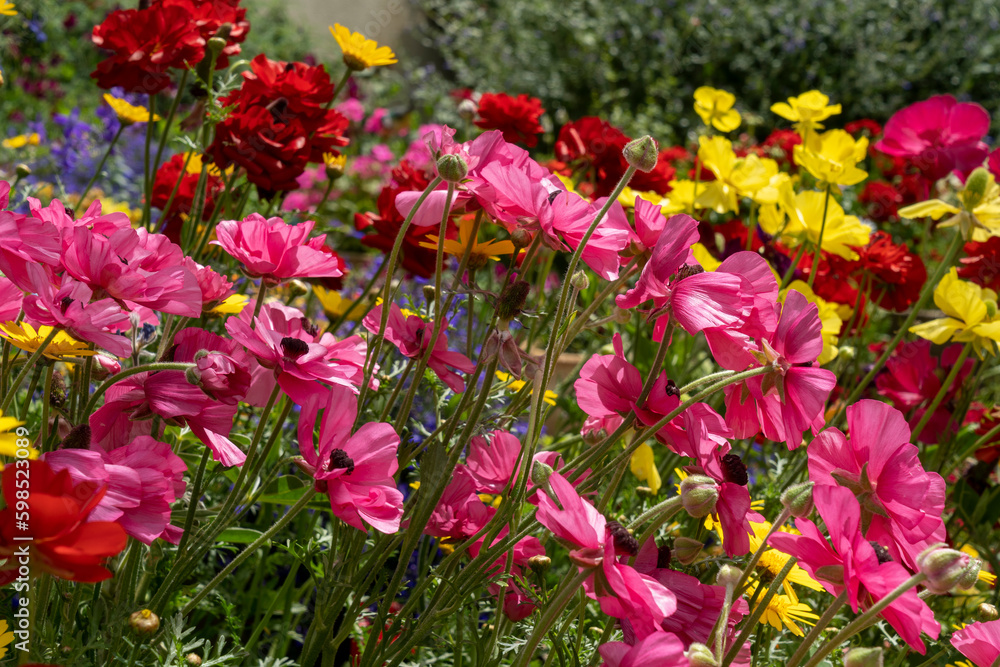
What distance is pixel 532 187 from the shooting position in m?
0.55

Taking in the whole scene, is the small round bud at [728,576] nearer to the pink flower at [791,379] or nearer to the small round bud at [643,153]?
the pink flower at [791,379]

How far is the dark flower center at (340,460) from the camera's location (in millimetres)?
524

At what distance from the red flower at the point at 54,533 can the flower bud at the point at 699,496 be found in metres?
0.31

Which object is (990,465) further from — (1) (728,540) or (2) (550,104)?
(2) (550,104)

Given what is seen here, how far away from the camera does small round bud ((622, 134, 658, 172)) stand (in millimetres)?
542

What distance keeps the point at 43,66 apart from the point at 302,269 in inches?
164

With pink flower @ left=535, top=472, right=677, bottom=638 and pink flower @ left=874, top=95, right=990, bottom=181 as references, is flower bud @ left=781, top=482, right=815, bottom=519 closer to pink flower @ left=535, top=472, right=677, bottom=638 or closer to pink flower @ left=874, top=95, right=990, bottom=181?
pink flower @ left=535, top=472, right=677, bottom=638

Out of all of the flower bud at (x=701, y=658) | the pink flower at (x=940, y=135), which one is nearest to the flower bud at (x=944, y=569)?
the flower bud at (x=701, y=658)

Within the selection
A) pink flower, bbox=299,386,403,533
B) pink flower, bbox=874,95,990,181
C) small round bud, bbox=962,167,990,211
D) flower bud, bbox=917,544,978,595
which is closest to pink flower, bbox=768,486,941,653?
flower bud, bbox=917,544,978,595

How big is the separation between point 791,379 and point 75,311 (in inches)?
18.1

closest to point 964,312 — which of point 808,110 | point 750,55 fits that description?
point 808,110

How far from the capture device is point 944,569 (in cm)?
A: 41

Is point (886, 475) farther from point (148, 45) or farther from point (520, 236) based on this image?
point (148, 45)

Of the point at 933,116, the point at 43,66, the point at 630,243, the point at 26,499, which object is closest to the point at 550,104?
the point at 43,66
